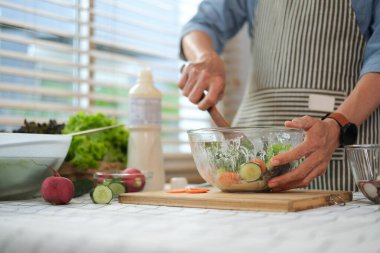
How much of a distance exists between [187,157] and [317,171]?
46.7 inches

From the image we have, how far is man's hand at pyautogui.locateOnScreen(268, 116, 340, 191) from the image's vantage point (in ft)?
3.44

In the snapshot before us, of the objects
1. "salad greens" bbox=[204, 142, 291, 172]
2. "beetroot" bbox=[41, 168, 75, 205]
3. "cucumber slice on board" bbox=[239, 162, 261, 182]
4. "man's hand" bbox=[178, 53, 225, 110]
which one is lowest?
"beetroot" bbox=[41, 168, 75, 205]

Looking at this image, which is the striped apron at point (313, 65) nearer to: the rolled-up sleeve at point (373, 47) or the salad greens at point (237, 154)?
the rolled-up sleeve at point (373, 47)

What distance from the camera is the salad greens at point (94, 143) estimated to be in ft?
4.40

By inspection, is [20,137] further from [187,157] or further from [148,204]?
[187,157]

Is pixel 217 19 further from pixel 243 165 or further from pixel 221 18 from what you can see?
pixel 243 165

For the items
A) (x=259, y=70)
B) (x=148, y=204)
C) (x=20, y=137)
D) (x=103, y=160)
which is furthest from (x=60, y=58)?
(x=148, y=204)

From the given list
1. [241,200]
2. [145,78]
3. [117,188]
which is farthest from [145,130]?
[241,200]

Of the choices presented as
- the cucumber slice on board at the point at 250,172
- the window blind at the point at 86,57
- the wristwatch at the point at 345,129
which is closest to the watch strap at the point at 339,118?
the wristwatch at the point at 345,129

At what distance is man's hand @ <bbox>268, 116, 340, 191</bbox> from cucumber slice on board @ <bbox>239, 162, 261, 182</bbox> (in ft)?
0.10

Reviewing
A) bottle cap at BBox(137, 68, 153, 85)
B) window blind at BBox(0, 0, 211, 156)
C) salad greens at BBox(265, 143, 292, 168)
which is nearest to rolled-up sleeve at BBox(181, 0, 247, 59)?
bottle cap at BBox(137, 68, 153, 85)

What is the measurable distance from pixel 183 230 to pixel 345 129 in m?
0.63

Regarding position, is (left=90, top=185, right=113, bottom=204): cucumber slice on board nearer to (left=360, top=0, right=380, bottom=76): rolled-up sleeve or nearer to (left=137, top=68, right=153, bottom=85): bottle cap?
(left=137, top=68, right=153, bottom=85): bottle cap

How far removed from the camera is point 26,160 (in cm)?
106
